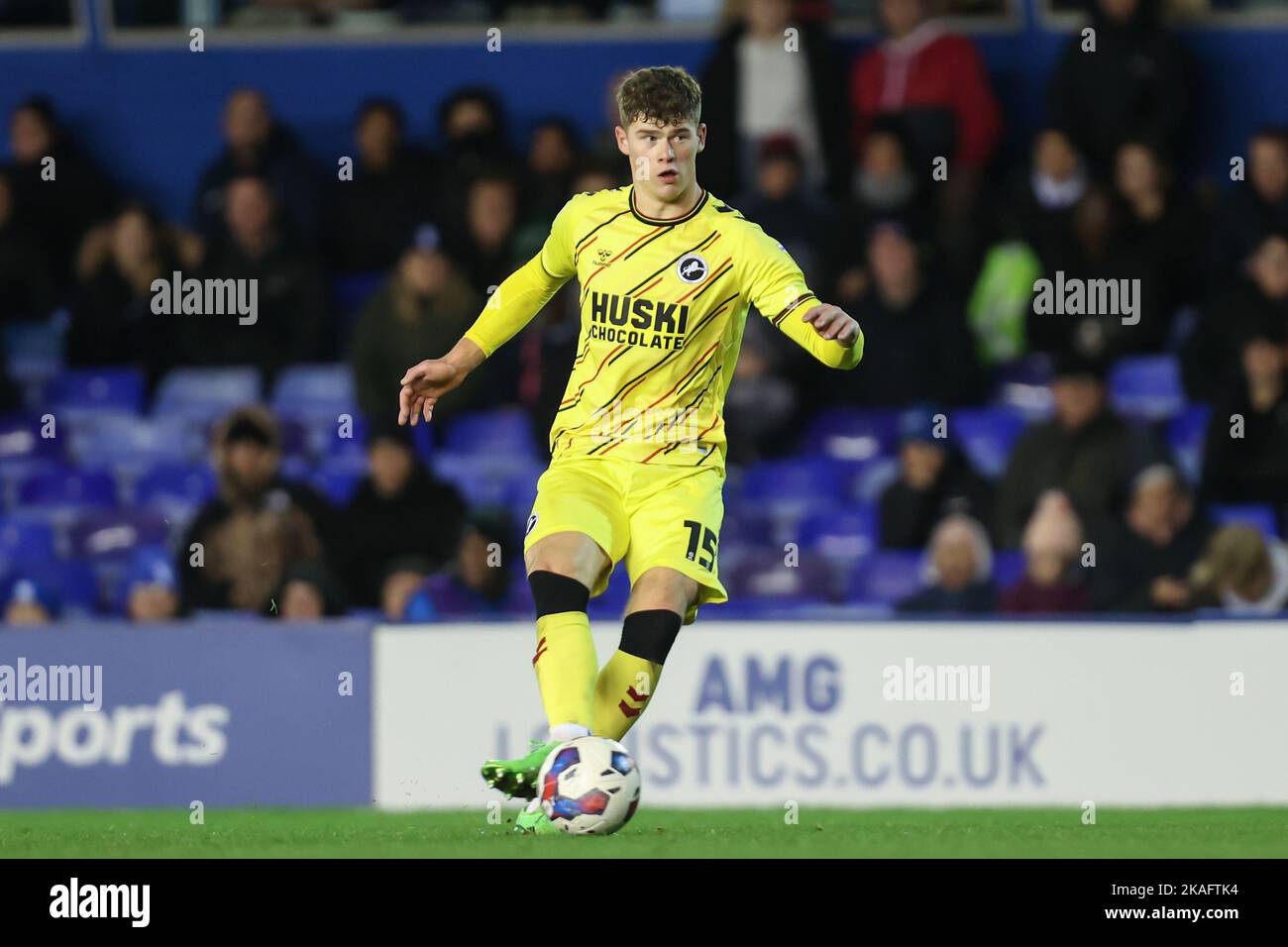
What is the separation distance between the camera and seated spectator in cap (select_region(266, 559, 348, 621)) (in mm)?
11000

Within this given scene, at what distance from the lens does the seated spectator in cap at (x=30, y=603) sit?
11844 mm

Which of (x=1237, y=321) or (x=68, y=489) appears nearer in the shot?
(x=1237, y=321)

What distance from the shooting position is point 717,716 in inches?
401

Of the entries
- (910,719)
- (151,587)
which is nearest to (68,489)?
(151,587)

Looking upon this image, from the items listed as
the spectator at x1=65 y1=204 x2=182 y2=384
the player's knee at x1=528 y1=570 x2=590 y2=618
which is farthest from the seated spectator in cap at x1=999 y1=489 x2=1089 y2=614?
the spectator at x1=65 y1=204 x2=182 y2=384

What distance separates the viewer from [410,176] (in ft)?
44.7

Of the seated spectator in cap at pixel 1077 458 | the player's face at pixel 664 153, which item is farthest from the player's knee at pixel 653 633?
the seated spectator in cap at pixel 1077 458

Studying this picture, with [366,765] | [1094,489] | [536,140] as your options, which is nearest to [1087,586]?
[1094,489]

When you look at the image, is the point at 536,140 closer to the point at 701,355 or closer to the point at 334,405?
the point at 334,405

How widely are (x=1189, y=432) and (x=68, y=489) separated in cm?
603

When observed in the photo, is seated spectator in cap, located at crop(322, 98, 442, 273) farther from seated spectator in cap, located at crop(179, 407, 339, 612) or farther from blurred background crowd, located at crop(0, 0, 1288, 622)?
seated spectator in cap, located at crop(179, 407, 339, 612)

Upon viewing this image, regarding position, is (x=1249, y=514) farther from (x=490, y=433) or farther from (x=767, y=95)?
(x=490, y=433)

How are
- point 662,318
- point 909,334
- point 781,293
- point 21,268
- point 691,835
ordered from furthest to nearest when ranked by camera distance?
point 21,268, point 909,334, point 691,835, point 662,318, point 781,293

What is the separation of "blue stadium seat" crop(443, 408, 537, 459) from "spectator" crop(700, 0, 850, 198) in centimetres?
168
